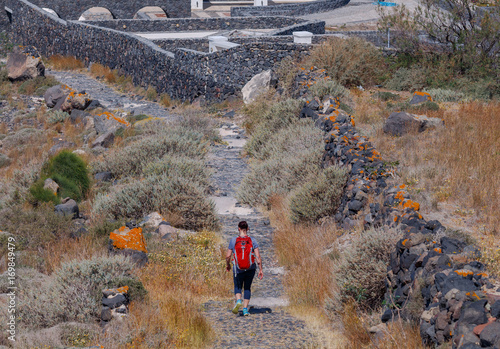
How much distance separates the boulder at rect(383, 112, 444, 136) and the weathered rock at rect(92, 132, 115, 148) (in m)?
8.06

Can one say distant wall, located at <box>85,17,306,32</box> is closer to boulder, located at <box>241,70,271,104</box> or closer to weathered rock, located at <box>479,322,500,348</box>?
boulder, located at <box>241,70,271,104</box>

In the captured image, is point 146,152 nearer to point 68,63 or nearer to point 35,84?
point 35,84

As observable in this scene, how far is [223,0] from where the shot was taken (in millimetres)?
66938

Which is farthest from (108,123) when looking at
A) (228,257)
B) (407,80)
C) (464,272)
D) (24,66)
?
(464,272)

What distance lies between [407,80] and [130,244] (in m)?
11.3

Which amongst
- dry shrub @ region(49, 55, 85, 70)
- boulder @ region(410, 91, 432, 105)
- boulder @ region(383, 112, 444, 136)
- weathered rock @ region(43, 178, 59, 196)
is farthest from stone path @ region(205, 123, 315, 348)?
dry shrub @ region(49, 55, 85, 70)

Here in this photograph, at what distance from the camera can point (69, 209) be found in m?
10.5

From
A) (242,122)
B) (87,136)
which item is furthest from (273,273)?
(87,136)

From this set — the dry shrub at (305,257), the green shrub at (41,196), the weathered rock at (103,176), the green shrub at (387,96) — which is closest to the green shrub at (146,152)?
the weathered rock at (103,176)

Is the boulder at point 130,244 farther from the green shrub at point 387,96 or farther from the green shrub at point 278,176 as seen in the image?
the green shrub at point 387,96

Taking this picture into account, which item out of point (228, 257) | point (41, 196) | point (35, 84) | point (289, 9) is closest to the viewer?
point (228, 257)

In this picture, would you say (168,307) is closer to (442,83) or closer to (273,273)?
(273,273)

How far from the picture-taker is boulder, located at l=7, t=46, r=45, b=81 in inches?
934

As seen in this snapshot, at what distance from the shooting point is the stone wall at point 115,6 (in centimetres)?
3494
